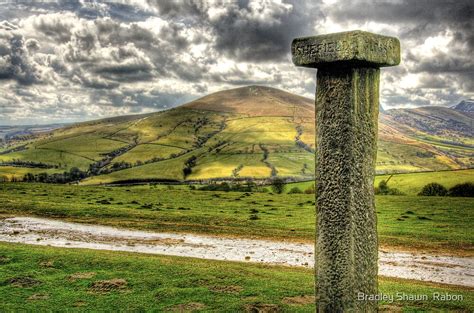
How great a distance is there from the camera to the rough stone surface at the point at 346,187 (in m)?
9.49

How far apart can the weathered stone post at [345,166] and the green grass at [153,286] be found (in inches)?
173

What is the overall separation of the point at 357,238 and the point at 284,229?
85.0 feet

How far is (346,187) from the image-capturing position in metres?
9.51

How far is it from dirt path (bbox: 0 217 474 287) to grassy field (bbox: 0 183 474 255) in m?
2.85

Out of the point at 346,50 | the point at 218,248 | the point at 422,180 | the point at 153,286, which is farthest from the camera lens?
the point at 422,180

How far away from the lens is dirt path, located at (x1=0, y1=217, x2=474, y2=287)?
73.1ft

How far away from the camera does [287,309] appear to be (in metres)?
13.7

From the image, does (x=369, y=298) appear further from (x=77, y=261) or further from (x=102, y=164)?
(x=102, y=164)

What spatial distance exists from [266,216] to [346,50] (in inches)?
1338

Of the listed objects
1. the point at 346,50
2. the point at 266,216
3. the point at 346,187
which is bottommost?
the point at 266,216

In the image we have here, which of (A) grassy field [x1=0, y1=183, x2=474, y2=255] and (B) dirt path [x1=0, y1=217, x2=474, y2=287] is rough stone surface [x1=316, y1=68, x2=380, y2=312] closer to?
(B) dirt path [x1=0, y1=217, x2=474, y2=287]

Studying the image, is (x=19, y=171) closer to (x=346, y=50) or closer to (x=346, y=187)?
(x=346, y=187)

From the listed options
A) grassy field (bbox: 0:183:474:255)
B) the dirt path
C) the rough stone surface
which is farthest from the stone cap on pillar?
grassy field (bbox: 0:183:474:255)

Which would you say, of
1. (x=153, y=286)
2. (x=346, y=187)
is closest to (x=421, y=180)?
(x=153, y=286)
